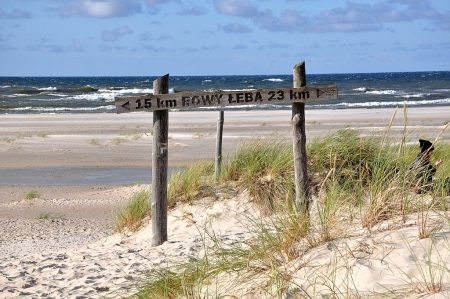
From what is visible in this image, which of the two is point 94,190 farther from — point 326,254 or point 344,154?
point 326,254

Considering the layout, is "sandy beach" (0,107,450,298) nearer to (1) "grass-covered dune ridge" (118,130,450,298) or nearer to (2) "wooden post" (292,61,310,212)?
(1) "grass-covered dune ridge" (118,130,450,298)

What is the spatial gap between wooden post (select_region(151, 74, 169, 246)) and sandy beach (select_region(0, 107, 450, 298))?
0.25 meters

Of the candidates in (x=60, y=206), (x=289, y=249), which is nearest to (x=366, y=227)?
(x=289, y=249)

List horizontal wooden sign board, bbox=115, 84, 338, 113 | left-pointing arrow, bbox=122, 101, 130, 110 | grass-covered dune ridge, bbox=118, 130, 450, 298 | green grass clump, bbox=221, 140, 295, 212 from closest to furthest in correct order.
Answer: grass-covered dune ridge, bbox=118, 130, 450, 298
horizontal wooden sign board, bbox=115, 84, 338, 113
left-pointing arrow, bbox=122, 101, 130, 110
green grass clump, bbox=221, 140, 295, 212

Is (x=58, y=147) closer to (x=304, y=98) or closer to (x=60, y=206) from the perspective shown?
(x=60, y=206)

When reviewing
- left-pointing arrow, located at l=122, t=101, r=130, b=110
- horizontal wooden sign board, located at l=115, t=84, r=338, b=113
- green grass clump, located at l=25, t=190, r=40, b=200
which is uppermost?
horizontal wooden sign board, located at l=115, t=84, r=338, b=113

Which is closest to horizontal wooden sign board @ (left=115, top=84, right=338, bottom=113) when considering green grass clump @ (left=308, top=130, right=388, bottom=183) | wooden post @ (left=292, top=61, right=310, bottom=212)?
wooden post @ (left=292, top=61, right=310, bottom=212)

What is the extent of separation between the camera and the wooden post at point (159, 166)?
8.51 meters

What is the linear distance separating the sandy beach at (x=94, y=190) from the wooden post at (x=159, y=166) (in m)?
0.25

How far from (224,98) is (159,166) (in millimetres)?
1129

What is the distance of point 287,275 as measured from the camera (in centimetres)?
525

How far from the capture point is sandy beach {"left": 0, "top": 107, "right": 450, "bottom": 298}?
24.7ft

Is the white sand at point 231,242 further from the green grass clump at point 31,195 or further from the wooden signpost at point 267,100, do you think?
the green grass clump at point 31,195

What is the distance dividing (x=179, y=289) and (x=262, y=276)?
65 centimetres
